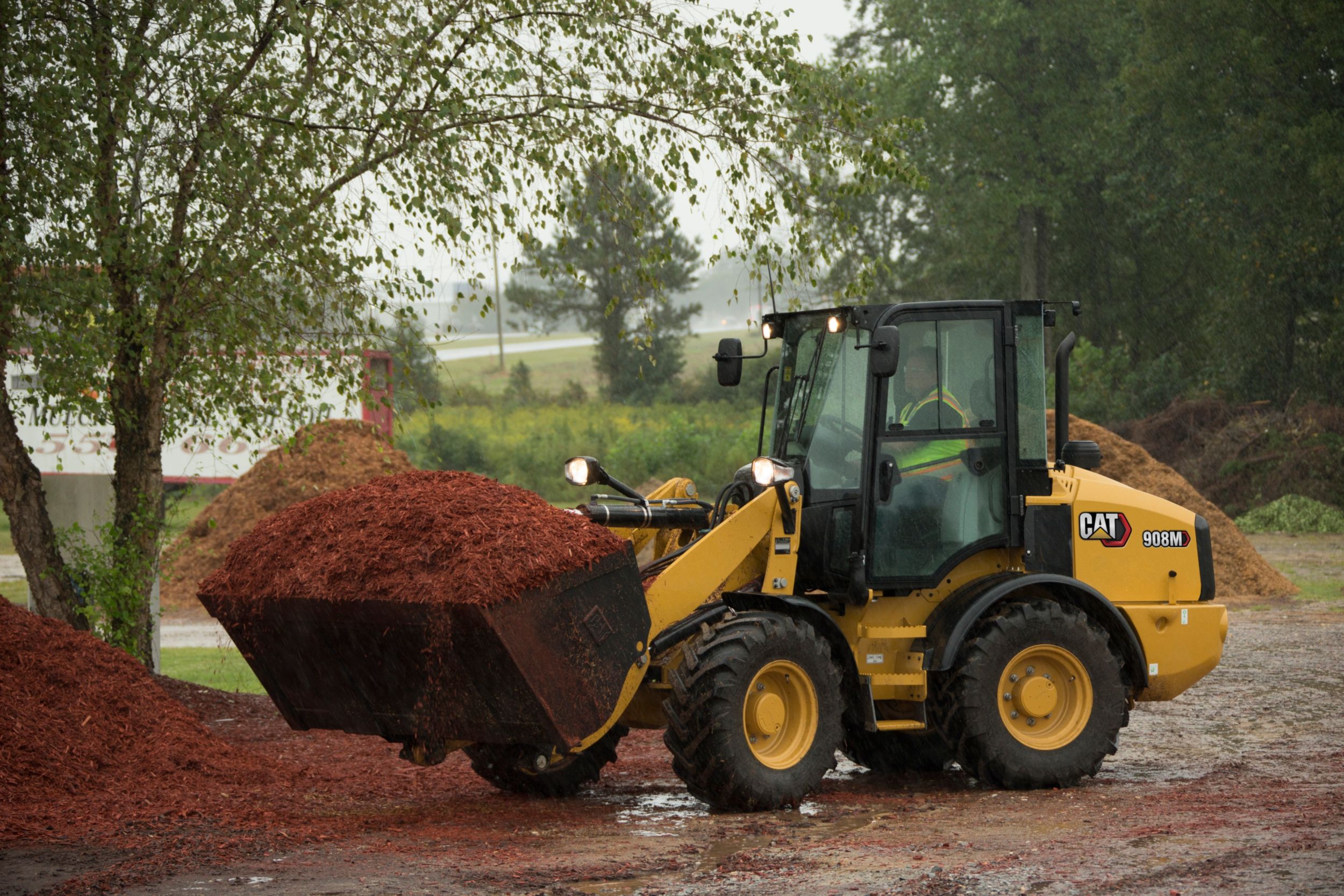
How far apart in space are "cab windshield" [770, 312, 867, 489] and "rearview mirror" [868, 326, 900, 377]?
459 mm

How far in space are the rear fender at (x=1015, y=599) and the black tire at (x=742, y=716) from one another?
2.49 feet

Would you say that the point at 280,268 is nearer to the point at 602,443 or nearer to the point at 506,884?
the point at 506,884

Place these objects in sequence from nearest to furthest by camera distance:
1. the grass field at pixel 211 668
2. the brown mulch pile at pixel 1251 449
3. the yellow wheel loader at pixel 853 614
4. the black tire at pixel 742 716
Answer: the yellow wheel loader at pixel 853 614, the black tire at pixel 742 716, the grass field at pixel 211 668, the brown mulch pile at pixel 1251 449

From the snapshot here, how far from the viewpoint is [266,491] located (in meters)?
23.4

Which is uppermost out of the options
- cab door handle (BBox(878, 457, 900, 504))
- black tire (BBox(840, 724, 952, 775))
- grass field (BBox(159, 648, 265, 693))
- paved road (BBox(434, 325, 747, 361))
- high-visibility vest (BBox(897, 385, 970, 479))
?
paved road (BBox(434, 325, 747, 361))

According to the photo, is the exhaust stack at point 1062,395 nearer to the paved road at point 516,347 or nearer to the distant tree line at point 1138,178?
the distant tree line at point 1138,178

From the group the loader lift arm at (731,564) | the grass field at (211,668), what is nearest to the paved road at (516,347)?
the grass field at (211,668)

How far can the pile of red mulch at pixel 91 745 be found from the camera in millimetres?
7422

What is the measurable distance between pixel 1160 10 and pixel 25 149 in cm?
2919

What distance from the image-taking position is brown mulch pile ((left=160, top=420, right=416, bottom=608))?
22.0 m

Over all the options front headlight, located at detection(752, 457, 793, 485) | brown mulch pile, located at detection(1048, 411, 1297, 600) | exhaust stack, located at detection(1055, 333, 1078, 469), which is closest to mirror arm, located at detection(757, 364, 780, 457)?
front headlight, located at detection(752, 457, 793, 485)

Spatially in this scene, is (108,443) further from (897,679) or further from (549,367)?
(549,367)

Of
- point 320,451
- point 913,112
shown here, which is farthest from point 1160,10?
point 320,451

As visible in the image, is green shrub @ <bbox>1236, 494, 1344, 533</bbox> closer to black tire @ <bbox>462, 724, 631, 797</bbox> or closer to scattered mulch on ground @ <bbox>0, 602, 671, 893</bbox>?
scattered mulch on ground @ <bbox>0, 602, 671, 893</bbox>
